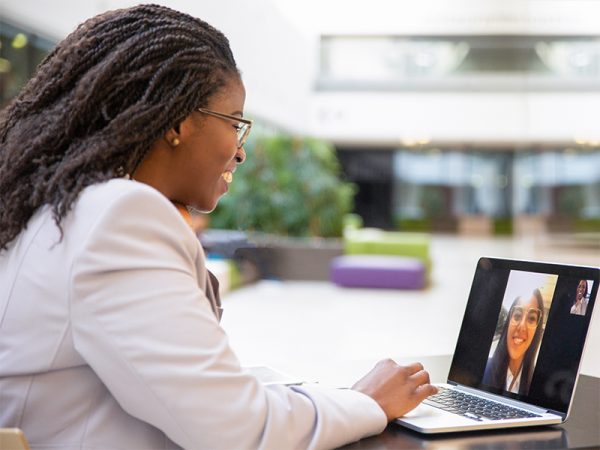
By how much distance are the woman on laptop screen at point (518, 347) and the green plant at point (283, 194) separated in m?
11.6

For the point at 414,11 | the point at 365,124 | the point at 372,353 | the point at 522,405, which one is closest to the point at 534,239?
the point at 372,353

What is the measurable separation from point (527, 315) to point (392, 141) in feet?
74.6

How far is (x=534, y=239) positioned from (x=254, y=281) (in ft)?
15.4

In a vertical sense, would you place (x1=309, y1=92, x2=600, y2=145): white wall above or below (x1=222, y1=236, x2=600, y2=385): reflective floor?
above

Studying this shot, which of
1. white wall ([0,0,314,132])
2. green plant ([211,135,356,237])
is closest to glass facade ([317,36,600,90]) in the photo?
white wall ([0,0,314,132])

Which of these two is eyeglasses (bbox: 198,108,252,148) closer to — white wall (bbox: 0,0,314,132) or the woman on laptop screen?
the woman on laptop screen

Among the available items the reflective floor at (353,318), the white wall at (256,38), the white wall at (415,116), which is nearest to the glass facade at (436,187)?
the white wall at (415,116)

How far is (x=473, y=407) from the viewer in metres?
1.42

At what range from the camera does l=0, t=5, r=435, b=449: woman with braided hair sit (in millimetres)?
1046

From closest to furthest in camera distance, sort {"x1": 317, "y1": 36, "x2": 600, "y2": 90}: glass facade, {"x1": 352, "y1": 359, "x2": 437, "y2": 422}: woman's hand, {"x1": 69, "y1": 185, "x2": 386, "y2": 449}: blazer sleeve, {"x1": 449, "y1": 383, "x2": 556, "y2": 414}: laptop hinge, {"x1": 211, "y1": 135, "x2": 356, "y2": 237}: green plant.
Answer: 1. {"x1": 69, "y1": 185, "x2": 386, "y2": 449}: blazer sleeve
2. {"x1": 352, "y1": 359, "x2": 437, "y2": 422}: woman's hand
3. {"x1": 449, "y1": 383, "x2": 556, "y2": 414}: laptop hinge
4. {"x1": 211, "y1": 135, "x2": 356, "y2": 237}: green plant
5. {"x1": 317, "y1": 36, "x2": 600, "y2": 90}: glass facade

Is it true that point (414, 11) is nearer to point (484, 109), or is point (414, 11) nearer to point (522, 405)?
point (484, 109)

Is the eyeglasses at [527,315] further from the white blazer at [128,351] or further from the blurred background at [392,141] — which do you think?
the blurred background at [392,141]

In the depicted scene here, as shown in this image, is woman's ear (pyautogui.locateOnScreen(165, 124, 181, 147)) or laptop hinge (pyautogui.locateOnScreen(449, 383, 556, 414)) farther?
laptop hinge (pyautogui.locateOnScreen(449, 383, 556, 414))

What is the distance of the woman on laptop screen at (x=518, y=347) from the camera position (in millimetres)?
1433
